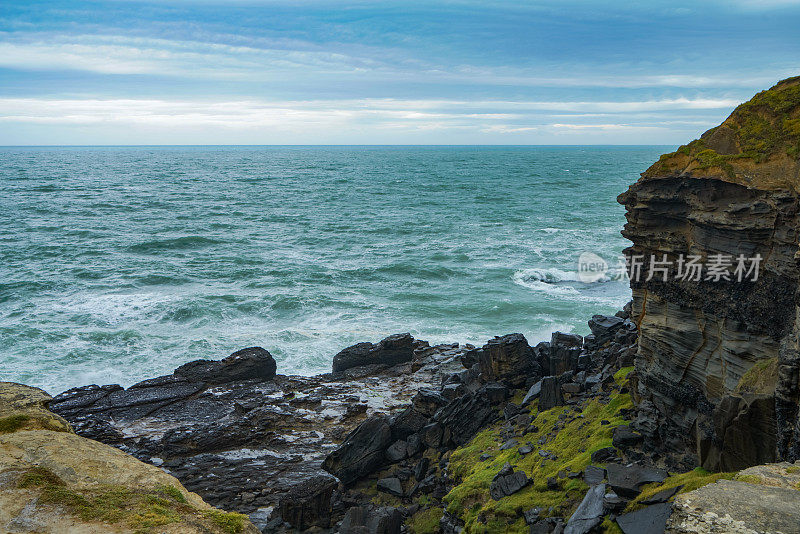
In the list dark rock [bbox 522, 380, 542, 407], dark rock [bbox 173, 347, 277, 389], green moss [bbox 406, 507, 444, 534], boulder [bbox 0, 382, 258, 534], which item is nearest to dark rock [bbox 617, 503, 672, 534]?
green moss [bbox 406, 507, 444, 534]

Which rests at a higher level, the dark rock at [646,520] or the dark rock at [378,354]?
the dark rock at [646,520]

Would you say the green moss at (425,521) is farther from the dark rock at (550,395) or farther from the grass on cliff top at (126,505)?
the grass on cliff top at (126,505)

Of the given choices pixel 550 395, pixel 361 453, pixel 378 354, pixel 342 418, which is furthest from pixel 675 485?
pixel 378 354

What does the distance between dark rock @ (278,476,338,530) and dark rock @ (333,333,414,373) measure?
12.2 metres

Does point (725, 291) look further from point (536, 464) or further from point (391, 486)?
point (391, 486)

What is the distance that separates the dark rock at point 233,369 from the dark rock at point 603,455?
680 inches

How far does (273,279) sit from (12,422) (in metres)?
35.7

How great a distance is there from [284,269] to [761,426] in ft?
138

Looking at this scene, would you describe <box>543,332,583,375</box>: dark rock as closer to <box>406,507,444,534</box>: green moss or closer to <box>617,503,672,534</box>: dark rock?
<box>406,507,444,534</box>: green moss

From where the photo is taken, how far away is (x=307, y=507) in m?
16.1

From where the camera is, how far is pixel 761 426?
35.2 feet

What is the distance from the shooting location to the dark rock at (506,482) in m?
13.6

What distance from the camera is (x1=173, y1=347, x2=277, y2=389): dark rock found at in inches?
1058

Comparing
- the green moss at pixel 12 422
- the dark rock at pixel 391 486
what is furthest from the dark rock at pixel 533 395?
the green moss at pixel 12 422
